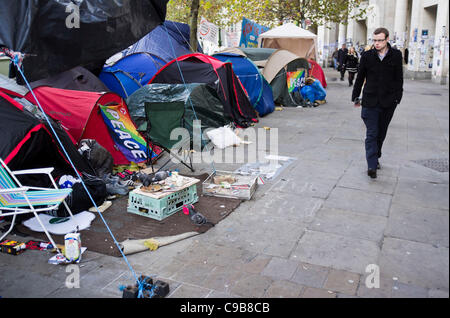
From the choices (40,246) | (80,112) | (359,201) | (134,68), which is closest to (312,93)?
(134,68)

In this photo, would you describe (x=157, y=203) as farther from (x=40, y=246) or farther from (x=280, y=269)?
(x=280, y=269)

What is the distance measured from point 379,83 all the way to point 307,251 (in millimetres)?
2843

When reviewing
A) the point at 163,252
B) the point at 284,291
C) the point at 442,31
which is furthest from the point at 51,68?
the point at 442,31

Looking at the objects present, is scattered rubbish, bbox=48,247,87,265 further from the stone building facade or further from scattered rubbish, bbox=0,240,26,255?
the stone building facade

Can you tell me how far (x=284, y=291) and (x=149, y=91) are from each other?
563 cm

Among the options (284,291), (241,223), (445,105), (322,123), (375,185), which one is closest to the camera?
(445,105)

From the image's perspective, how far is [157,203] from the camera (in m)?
4.64

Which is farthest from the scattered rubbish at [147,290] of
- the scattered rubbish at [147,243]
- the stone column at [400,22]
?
the stone column at [400,22]

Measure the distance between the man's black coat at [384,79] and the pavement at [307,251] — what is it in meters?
1.04

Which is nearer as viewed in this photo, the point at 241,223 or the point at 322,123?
the point at 241,223

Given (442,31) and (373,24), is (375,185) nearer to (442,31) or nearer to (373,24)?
(442,31)

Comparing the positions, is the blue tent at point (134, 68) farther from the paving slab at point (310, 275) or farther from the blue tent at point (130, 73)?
the paving slab at point (310, 275)

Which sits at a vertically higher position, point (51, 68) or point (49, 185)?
point (51, 68)

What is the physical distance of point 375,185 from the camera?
559 centimetres
